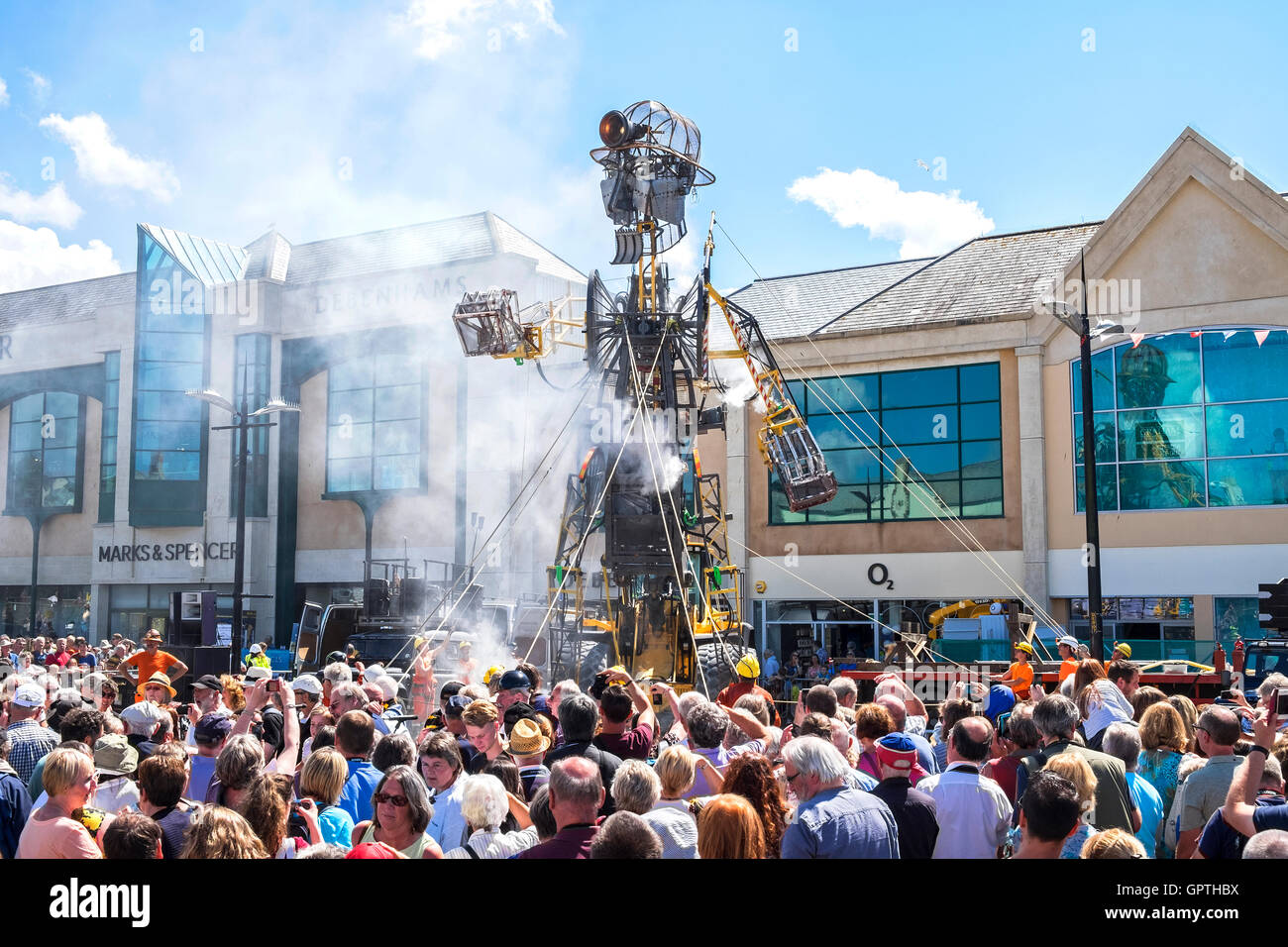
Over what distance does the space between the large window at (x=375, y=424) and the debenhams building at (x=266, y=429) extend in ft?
0.19

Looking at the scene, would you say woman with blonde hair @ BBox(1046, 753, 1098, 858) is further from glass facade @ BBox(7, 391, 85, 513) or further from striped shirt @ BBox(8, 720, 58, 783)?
glass facade @ BBox(7, 391, 85, 513)

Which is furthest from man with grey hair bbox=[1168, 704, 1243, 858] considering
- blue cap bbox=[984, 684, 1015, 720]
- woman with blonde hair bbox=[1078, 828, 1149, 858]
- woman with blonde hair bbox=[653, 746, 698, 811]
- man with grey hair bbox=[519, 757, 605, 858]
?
man with grey hair bbox=[519, 757, 605, 858]

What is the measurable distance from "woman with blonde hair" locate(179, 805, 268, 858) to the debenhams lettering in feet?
103

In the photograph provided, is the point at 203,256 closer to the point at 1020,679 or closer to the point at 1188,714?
the point at 1020,679

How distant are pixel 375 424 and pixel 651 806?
2918 centimetres

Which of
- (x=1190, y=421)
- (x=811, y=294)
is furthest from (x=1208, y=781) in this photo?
(x=811, y=294)

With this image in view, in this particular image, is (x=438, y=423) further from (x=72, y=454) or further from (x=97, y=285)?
(x=97, y=285)

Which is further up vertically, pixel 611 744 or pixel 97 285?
pixel 97 285

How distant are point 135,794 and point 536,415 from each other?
22.1 metres

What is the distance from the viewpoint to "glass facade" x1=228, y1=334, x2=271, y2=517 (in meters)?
33.2

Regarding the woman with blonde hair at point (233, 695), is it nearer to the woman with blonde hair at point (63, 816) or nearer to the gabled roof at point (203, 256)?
the woman with blonde hair at point (63, 816)

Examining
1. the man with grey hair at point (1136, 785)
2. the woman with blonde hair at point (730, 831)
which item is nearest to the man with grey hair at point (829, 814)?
the woman with blonde hair at point (730, 831)

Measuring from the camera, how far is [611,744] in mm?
5801

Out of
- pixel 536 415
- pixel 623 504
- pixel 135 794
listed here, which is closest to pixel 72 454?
pixel 536 415
